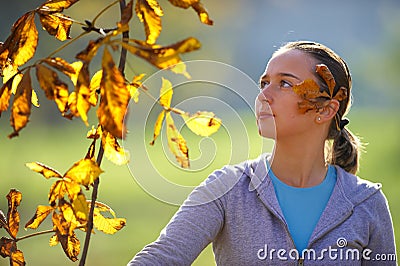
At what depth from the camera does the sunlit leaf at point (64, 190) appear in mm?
646

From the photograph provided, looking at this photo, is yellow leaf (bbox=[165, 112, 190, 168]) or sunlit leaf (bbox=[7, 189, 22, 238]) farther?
sunlit leaf (bbox=[7, 189, 22, 238])

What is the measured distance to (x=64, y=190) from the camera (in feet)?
2.17

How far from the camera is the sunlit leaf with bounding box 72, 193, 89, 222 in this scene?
0.64 metres

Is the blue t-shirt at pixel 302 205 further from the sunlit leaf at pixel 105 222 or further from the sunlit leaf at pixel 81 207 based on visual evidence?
the sunlit leaf at pixel 81 207

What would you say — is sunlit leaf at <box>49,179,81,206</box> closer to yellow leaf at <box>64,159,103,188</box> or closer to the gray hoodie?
yellow leaf at <box>64,159,103,188</box>

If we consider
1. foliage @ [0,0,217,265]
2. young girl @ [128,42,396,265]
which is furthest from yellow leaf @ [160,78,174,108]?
young girl @ [128,42,396,265]

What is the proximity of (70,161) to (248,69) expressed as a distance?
9.63 ft

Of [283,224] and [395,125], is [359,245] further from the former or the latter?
[395,125]

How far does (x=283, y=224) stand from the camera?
123 cm

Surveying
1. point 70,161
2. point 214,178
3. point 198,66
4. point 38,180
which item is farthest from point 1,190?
point 198,66

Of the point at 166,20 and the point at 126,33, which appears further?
the point at 166,20

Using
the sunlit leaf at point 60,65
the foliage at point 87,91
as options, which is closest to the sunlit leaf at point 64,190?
the foliage at point 87,91

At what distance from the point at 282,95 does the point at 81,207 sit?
63 cm

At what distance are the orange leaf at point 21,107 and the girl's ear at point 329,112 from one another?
31.4 inches
